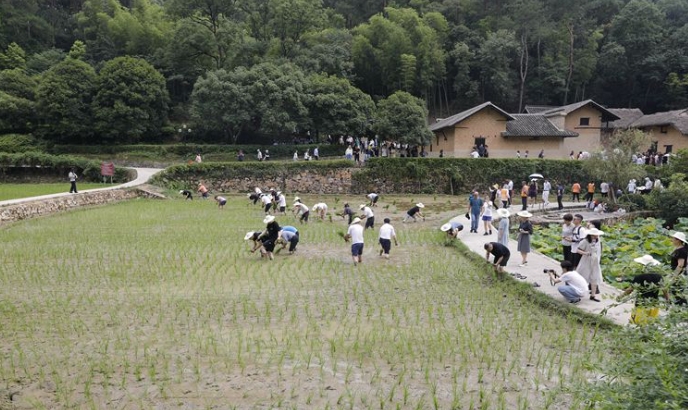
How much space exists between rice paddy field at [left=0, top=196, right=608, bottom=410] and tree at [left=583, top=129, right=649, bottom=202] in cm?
1578

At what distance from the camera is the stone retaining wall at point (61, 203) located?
20078 millimetres

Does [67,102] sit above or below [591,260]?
above

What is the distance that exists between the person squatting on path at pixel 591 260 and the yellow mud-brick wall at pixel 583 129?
36.1 meters

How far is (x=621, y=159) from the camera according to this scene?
2617 centimetres

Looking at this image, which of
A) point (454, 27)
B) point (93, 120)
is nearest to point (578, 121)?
point (454, 27)

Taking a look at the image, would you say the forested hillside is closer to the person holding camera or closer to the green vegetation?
the green vegetation

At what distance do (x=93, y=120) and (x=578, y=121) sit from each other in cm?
4163

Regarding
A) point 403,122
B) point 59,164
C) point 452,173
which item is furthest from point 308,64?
point 59,164

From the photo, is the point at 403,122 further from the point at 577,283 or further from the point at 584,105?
the point at 577,283

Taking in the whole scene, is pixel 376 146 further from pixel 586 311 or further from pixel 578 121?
pixel 586 311

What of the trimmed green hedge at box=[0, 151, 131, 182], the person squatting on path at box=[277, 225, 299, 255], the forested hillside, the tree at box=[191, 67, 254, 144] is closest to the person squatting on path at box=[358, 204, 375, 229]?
the person squatting on path at box=[277, 225, 299, 255]

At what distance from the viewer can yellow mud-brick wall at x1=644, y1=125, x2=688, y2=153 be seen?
38.6m

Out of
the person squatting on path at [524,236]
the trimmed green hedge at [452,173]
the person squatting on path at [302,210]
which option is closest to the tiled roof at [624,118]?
the trimmed green hedge at [452,173]

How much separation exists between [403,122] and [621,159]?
1487cm
